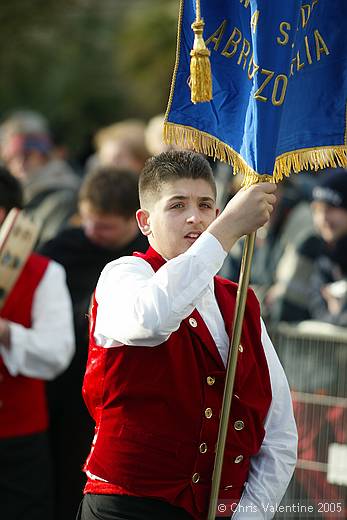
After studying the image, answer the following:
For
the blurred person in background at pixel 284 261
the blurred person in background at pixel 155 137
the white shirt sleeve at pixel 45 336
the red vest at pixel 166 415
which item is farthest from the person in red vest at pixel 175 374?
the blurred person in background at pixel 155 137

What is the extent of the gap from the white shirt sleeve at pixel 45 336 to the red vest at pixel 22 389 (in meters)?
0.04

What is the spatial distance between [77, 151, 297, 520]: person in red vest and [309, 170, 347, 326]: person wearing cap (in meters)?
2.79

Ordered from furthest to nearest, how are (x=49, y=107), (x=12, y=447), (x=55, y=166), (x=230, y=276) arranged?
(x=49, y=107) → (x=55, y=166) → (x=230, y=276) → (x=12, y=447)

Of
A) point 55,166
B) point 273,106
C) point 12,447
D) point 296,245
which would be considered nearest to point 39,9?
point 55,166

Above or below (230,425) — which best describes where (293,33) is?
above

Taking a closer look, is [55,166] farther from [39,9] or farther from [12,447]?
[39,9]

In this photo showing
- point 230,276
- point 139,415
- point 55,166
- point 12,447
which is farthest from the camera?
point 55,166

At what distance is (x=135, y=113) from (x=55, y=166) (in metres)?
19.6

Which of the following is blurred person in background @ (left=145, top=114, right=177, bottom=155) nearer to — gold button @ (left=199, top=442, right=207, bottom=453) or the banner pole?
the banner pole

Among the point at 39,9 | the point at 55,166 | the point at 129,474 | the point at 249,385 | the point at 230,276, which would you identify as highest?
the point at 39,9

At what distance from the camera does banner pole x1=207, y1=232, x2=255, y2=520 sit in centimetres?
339

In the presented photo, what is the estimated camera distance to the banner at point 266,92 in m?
3.47

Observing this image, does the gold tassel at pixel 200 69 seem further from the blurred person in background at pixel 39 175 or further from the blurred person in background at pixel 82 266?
the blurred person in background at pixel 39 175

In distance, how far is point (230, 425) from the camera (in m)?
3.54
